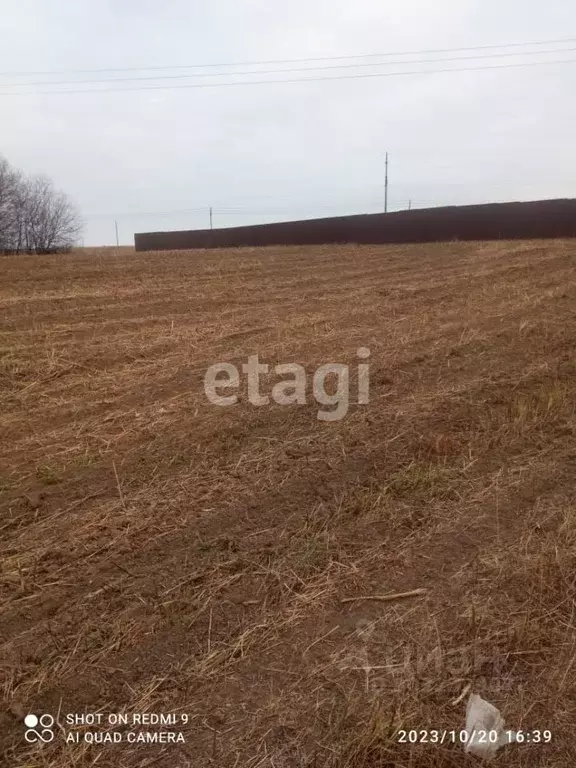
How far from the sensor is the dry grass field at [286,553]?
5.86ft

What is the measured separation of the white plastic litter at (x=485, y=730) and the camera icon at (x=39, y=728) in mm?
1301

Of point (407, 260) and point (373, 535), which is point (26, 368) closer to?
point (373, 535)

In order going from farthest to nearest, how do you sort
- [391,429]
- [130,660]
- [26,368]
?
[26,368] < [391,429] < [130,660]

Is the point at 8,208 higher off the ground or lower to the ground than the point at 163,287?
higher

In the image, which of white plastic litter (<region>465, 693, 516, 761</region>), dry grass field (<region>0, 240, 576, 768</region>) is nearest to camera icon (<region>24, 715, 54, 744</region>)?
dry grass field (<region>0, 240, 576, 768</region>)

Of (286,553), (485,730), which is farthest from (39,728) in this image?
(485,730)

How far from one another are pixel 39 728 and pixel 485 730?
1.41 meters

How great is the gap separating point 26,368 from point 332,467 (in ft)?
10.2

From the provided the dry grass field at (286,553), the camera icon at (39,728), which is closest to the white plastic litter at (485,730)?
the dry grass field at (286,553)

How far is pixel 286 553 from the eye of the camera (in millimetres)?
2580

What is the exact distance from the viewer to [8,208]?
106 ft

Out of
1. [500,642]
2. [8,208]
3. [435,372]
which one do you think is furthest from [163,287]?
[8,208]

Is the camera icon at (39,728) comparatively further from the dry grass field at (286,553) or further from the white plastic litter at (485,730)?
the white plastic litter at (485,730)

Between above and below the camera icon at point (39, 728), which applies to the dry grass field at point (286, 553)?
above
